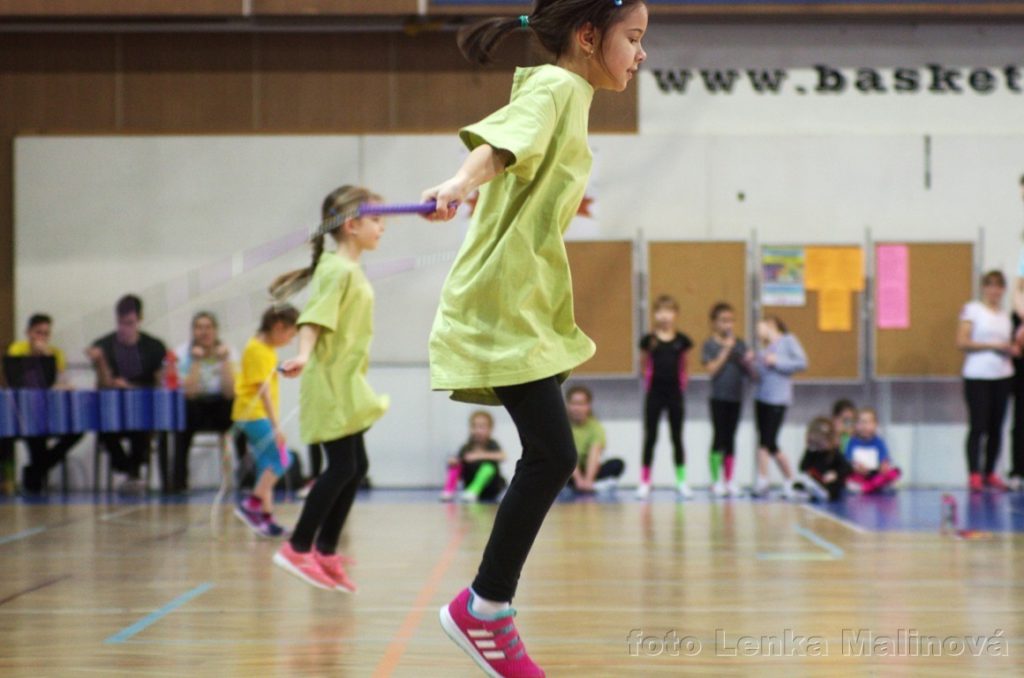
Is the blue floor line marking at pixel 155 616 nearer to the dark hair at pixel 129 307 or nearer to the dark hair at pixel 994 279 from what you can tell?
the dark hair at pixel 129 307

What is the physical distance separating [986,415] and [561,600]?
6453mm

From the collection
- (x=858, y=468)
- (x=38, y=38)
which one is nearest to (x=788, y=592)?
(x=858, y=468)

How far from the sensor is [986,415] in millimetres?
10070

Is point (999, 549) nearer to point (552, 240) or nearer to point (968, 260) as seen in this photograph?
point (552, 240)

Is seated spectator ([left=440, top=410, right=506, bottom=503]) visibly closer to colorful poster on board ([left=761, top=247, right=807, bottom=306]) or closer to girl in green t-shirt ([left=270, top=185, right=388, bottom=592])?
colorful poster on board ([left=761, top=247, right=807, bottom=306])

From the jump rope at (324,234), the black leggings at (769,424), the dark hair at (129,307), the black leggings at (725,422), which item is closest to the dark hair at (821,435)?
the black leggings at (769,424)

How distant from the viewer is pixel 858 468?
1013cm

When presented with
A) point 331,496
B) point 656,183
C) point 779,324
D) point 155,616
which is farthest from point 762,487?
point 155,616

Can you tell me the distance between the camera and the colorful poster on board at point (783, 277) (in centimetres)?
1074

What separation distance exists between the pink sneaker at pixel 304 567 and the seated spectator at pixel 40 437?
5.79m

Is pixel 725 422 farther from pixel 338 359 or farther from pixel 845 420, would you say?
pixel 338 359

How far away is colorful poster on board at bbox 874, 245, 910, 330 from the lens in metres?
10.7

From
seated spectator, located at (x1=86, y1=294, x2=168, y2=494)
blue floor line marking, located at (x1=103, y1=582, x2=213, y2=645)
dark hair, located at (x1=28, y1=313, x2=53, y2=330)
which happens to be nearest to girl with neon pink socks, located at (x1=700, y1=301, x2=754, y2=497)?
seated spectator, located at (x1=86, y1=294, x2=168, y2=494)

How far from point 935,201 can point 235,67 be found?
6255 mm
